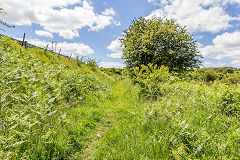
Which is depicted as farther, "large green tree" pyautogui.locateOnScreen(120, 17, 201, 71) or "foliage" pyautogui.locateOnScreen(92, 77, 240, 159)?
"large green tree" pyautogui.locateOnScreen(120, 17, 201, 71)

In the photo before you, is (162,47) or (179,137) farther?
(162,47)

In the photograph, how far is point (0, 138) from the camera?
5.32ft

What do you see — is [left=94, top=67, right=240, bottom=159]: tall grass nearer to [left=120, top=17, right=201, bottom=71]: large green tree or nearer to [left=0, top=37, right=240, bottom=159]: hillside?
[left=0, top=37, right=240, bottom=159]: hillside

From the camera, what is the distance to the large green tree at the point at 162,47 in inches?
400

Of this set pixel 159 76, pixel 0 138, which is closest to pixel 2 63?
pixel 0 138

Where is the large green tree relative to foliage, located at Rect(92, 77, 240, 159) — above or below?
above

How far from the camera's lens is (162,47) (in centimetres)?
1055

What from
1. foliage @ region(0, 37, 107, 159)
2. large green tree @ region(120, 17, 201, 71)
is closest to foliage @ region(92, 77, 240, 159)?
foliage @ region(0, 37, 107, 159)

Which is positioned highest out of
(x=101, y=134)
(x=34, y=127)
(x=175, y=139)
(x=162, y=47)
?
(x=162, y=47)

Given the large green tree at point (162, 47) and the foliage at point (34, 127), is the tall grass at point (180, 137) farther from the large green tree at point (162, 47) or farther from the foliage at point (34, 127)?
the large green tree at point (162, 47)

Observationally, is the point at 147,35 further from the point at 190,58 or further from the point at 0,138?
the point at 0,138

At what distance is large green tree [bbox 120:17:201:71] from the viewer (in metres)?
10.2

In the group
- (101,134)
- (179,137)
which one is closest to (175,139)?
(179,137)

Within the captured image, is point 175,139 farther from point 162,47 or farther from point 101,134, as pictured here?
point 162,47
